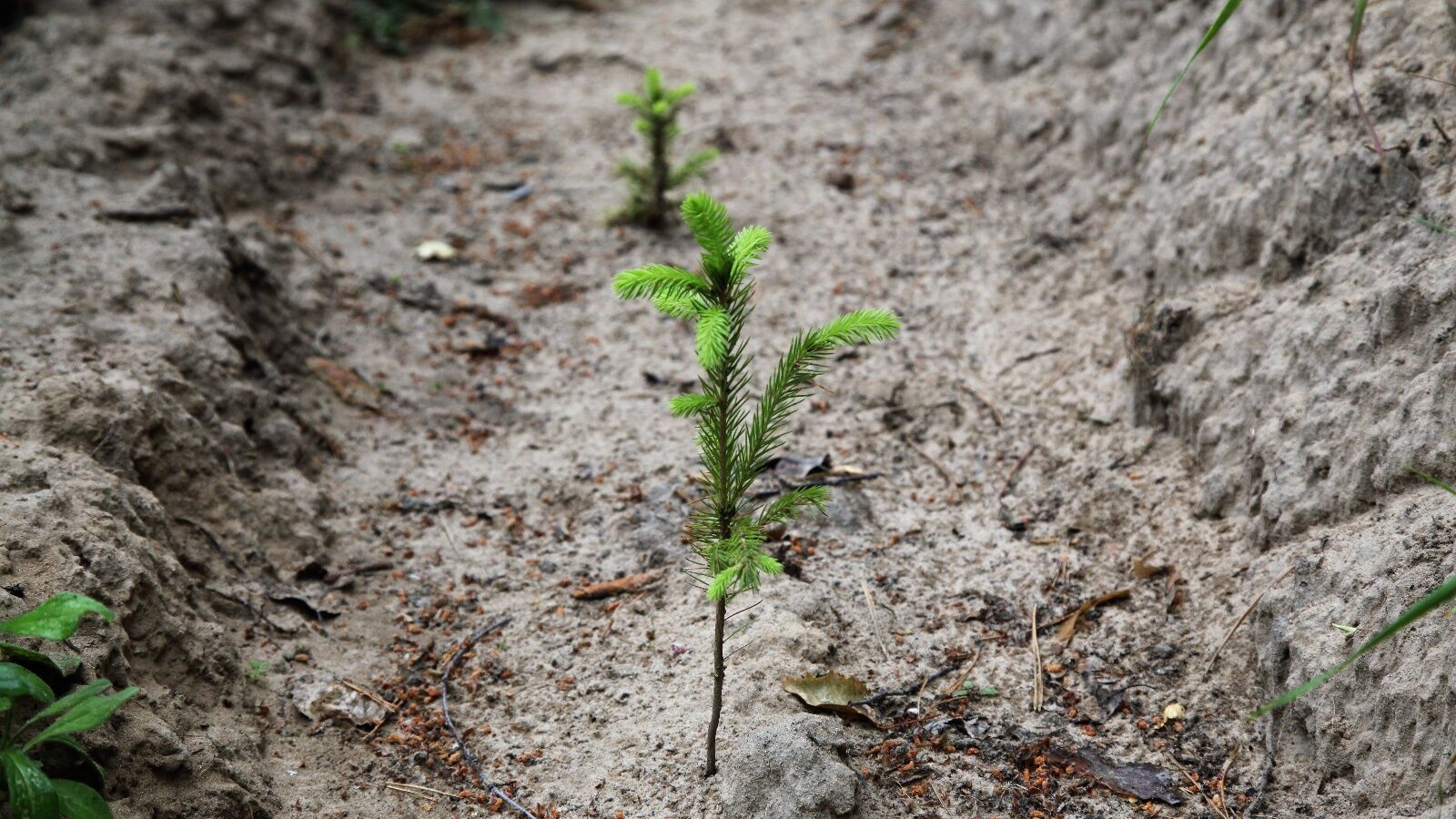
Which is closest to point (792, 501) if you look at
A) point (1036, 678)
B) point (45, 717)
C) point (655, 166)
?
point (1036, 678)

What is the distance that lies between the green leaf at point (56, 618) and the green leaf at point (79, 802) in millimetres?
350

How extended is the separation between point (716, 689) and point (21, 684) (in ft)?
5.68

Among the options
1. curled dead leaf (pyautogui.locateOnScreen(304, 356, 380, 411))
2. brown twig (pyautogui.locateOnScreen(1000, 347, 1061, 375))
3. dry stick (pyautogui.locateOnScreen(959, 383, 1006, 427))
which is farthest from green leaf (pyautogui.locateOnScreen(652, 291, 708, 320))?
curled dead leaf (pyautogui.locateOnScreen(304, 356, 380, 411))

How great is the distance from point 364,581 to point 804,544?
1.72 m

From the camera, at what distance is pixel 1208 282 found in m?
4.22

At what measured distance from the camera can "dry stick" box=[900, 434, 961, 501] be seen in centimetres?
427

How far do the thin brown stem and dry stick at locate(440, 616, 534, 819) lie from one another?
1.86ft

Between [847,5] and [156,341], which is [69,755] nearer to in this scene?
[156,341]

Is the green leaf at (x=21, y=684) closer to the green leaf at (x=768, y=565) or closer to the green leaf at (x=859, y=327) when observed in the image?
the green leaf at (x=768, y=565)

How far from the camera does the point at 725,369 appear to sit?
2.67 m

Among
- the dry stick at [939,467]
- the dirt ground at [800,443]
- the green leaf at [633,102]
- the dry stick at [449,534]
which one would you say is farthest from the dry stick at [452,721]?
the green leaf at [633,102]

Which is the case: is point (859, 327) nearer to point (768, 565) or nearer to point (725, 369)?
point (725, 369)

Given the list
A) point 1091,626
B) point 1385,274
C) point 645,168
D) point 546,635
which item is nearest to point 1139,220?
point 1385,274

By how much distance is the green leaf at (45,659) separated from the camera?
2570 mm
